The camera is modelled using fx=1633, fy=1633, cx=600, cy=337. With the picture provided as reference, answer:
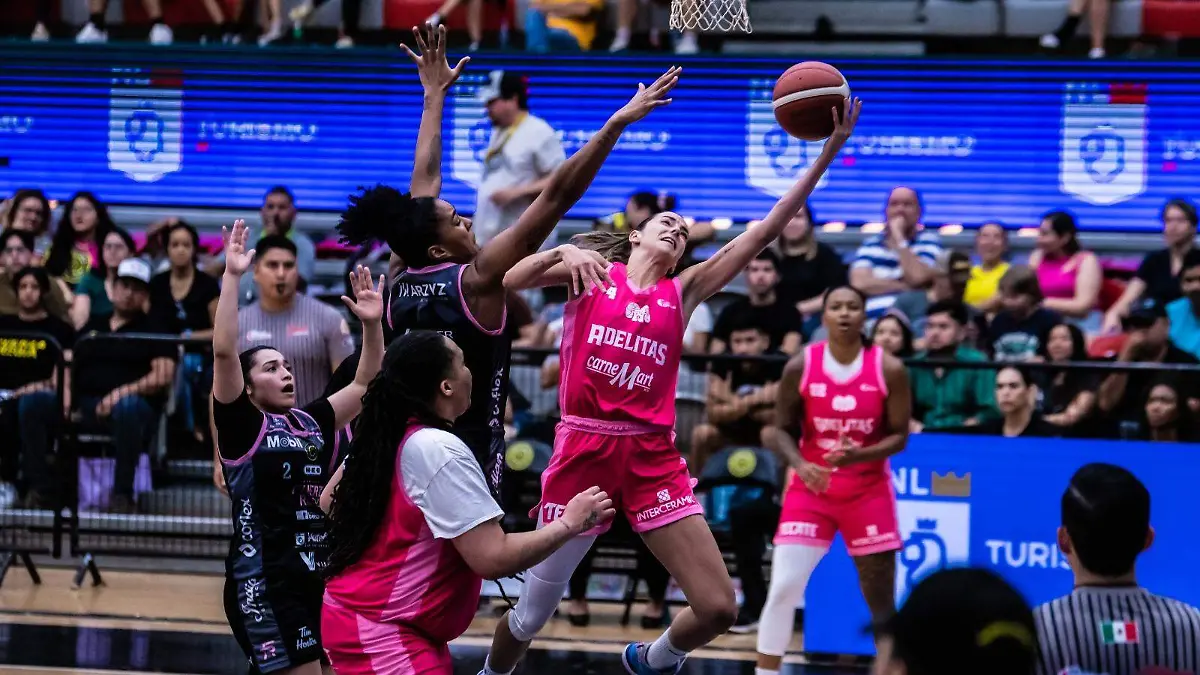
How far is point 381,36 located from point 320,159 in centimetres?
127

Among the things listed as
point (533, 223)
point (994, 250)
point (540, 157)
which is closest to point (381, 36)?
point (540, 157)

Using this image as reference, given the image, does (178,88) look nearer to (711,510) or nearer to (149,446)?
(149,446)

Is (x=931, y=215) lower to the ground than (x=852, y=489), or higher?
higher

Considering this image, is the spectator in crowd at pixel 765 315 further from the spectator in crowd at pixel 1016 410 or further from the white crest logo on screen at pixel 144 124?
the white crest logo on screen at pixel 144 124

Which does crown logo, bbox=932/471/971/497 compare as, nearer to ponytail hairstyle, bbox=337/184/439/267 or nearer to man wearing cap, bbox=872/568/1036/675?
ponytail hairstyle, bbox=337/184/439/267

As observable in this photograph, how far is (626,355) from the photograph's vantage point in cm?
622

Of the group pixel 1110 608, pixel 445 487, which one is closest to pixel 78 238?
pixel 445 487

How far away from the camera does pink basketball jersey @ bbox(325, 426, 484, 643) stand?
15.3ft

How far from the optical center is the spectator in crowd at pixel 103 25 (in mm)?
14109

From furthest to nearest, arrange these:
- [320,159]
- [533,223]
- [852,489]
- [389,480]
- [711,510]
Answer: [320,159] < [711,510] < [852,489] < [533,223] < [389,480]

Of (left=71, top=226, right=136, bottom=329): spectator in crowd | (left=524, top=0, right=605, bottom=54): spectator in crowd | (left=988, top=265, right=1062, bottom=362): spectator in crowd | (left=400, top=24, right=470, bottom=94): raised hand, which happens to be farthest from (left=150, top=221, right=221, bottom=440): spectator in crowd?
(left=988, top=265, right=1062, bottom=362): spectator in crowd

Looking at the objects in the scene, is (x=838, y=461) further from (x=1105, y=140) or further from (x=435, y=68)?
(x=1105, y=140)

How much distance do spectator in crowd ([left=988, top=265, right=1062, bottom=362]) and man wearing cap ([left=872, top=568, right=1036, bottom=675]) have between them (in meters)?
7.23

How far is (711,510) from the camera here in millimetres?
9414
